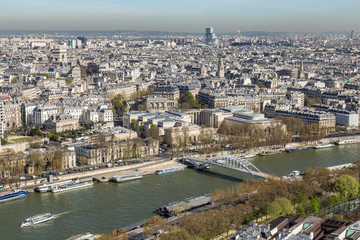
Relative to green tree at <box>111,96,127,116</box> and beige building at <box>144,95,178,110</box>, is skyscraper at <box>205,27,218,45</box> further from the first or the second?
beige building at <box>144,95,178,110</box>

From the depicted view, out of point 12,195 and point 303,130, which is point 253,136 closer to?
point 303,130

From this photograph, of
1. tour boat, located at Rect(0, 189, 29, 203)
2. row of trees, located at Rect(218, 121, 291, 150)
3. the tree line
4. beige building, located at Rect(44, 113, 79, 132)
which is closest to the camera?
the tree line

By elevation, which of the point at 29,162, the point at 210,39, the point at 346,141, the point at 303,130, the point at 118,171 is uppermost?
the point at 210,39

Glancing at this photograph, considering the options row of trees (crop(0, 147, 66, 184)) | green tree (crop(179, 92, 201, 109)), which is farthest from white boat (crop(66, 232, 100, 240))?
green tree (crop(179, 92, 201, 109))

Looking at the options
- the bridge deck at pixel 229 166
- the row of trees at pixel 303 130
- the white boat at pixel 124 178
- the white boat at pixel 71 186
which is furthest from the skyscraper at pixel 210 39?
the white boat at pixel 71 186

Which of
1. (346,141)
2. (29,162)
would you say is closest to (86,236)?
(29,162)

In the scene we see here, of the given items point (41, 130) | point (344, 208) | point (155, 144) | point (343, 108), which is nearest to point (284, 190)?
point (344, 208)

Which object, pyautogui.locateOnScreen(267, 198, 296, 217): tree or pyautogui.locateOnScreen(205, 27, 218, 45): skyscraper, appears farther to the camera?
pyautogui.locateOnScreen(205, 27, 218, 45): skyscraper
